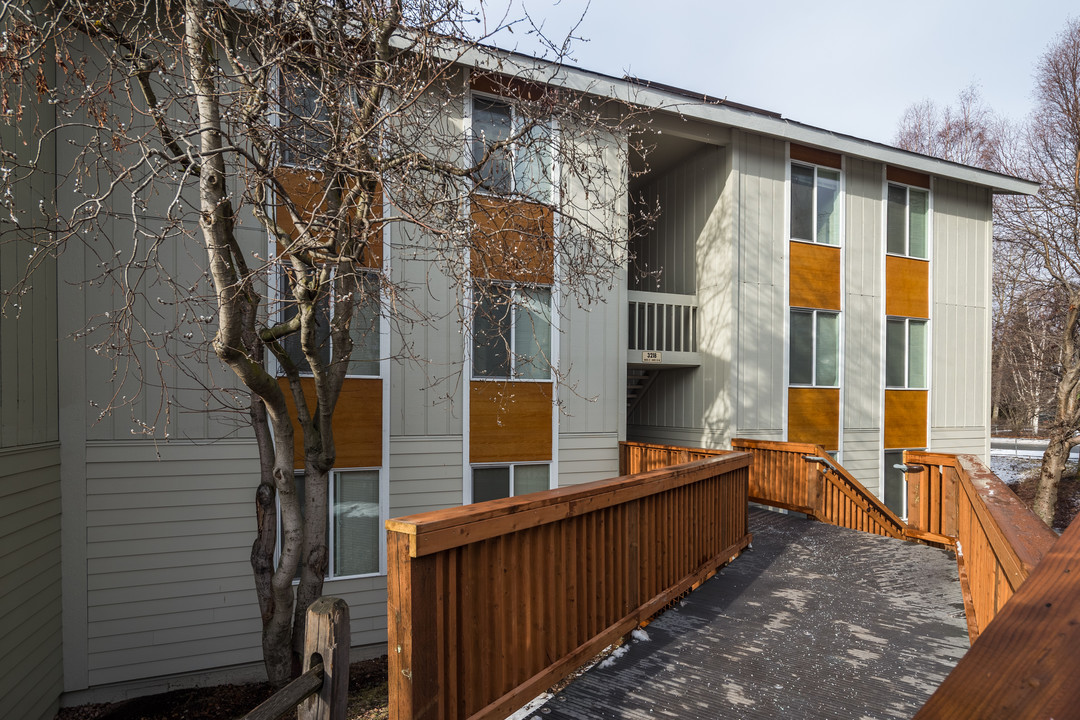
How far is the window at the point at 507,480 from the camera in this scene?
9.96 m

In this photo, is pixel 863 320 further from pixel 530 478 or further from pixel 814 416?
pixel 530 478

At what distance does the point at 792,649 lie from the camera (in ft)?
14.2

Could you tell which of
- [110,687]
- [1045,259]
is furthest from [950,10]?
[110,687]

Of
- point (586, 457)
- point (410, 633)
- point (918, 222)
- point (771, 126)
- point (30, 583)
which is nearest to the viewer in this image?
point (410, 633)

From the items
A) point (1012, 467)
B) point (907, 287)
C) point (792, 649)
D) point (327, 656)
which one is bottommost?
point (1012, 467)

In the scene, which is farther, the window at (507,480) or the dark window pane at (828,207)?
the dark window pane at (828,207)

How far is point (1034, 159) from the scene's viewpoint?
21.3 metres

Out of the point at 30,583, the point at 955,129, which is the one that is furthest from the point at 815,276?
the point at 955,129

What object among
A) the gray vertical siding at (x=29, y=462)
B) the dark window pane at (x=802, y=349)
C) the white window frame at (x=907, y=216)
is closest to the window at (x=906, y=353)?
the white window frame at (x=907, y=216)

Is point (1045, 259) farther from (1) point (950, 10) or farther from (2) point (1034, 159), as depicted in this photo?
(1) point (950, 10)

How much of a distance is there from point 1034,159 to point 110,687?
28.3 metres

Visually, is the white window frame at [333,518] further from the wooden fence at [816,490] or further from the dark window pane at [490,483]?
the wooden fence at [816,490]

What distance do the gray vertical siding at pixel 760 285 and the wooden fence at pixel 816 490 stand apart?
72.8 inches

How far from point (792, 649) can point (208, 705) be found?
276 inches
